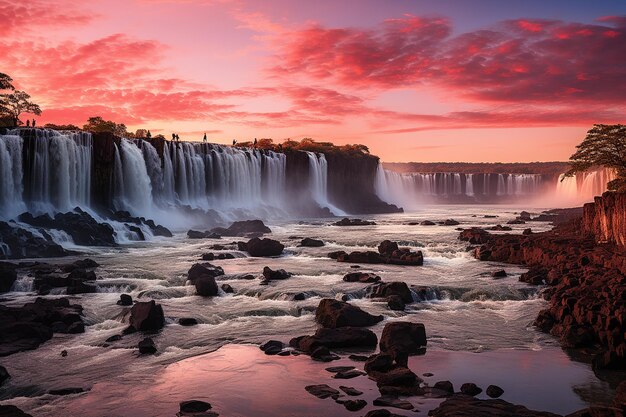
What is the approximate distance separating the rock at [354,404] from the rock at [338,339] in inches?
147

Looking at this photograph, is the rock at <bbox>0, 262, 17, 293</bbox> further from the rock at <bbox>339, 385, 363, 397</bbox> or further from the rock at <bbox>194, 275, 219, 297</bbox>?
the rock at <bbox>339, 385, 363, 397</bbox>

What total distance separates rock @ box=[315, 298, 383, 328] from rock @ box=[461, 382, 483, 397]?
5505 mm

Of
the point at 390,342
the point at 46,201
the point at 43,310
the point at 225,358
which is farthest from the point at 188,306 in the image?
the point at 46,201

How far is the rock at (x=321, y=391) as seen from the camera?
1154 cm

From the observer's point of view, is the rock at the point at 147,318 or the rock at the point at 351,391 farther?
the rock at the point at 147,318

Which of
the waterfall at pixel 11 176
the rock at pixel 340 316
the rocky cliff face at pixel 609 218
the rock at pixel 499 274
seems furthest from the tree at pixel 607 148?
the waterfall at pixel 11 176

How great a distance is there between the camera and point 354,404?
10812mm

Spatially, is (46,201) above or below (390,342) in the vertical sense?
above

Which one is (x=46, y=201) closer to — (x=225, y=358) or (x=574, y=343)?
(x=225, y=358)

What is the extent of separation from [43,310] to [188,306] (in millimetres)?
4867

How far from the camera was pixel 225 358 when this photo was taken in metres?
14.4

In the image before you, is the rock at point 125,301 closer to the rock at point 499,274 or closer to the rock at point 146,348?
the rock at point 146,348

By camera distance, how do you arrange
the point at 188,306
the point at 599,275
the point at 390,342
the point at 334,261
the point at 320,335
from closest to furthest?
the point at 390,342, the point at 320,335, the point at 188,306, the point at 599,275, the point at 334,261

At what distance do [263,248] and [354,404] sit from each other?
974 inches
